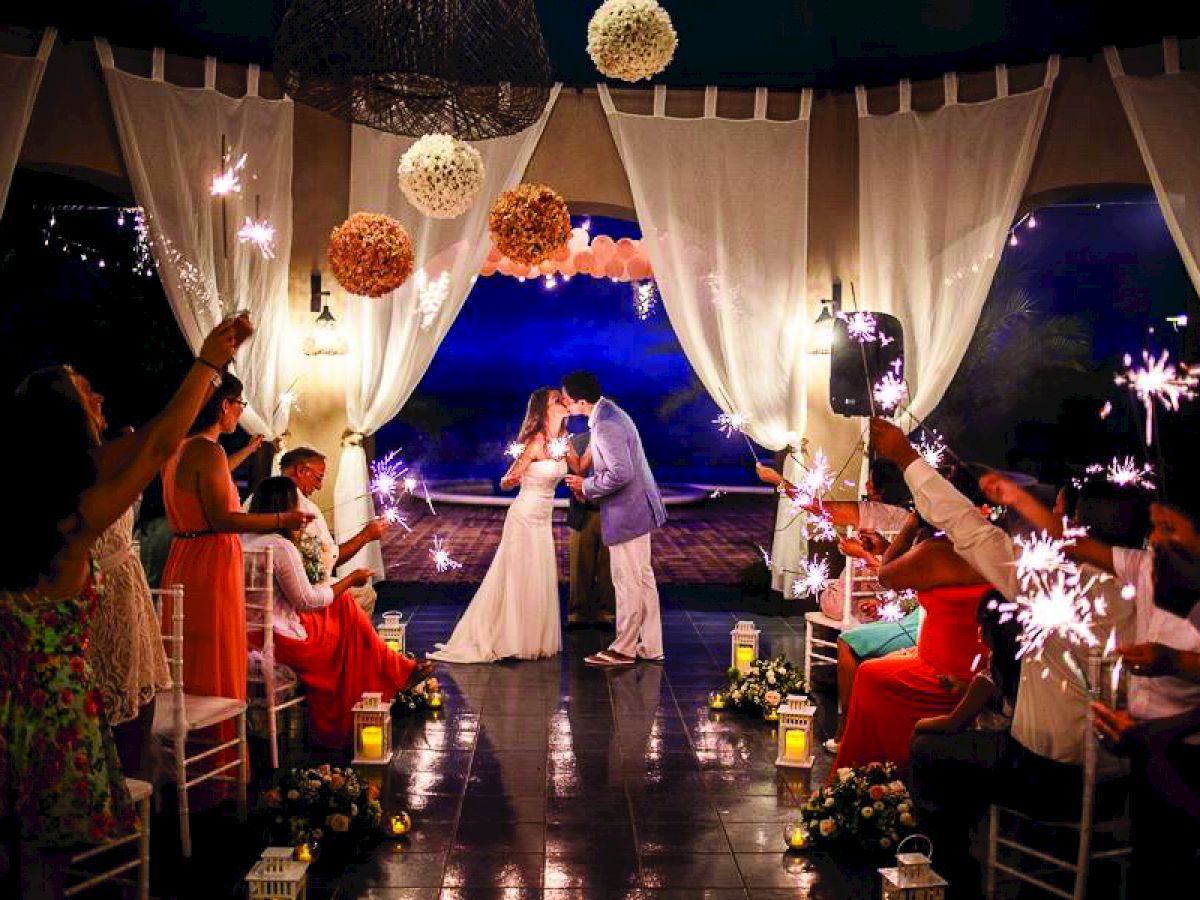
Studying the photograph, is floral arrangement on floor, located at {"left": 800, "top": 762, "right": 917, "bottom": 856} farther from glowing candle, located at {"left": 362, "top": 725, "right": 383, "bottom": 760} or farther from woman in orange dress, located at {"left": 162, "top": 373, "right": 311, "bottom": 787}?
woman in orange dress, located at {"left": 162, "top": 373, "right": 311, "bottom": 787}

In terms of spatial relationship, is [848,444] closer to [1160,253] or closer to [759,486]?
[1160,253]

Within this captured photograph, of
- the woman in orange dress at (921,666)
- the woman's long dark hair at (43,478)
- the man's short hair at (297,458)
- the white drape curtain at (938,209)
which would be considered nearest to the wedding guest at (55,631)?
the woman's long dark hair at (43,478)

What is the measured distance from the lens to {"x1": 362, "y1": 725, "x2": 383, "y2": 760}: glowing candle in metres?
4.77

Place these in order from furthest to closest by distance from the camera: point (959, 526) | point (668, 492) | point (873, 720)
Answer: point (668, 492), point (873, 720), point (959, 526)

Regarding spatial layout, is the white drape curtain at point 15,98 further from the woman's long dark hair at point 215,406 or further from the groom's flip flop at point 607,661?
the groom's flip flop at point 607,661

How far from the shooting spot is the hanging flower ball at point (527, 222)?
16.9 feet

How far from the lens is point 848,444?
26.3 ft

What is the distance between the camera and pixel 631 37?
4.11 m

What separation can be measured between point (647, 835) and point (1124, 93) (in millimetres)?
5323

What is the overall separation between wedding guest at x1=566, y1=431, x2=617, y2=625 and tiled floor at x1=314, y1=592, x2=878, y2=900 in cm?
103

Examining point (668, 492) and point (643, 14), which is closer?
point (643, 14)

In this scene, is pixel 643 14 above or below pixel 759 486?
above

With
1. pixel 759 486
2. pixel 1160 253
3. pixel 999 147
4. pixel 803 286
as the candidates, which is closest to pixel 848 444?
pixel 803 286

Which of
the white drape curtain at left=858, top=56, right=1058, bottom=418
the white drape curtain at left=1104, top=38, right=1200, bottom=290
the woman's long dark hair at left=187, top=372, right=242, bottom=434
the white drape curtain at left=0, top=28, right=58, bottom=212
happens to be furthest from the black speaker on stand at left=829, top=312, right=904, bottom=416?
the white drape curtain at left=0, top=28, right=58, bottom=212
